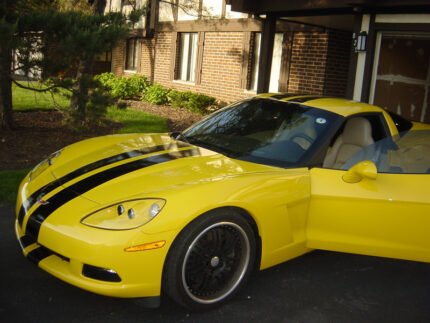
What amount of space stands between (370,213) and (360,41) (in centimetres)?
516

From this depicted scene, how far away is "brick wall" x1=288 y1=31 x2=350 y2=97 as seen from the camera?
11544 mm

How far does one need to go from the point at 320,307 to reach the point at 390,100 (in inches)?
352

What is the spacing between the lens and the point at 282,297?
3.66 metres

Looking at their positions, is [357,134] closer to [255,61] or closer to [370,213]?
[370,213]

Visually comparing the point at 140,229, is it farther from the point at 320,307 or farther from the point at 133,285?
the point at 320,307

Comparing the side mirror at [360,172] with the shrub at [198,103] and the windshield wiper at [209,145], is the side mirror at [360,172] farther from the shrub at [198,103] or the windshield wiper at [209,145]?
the shrub at [198,103]

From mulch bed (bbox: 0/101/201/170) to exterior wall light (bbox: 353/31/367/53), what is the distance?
4.11m

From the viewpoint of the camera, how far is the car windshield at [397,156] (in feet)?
12.9

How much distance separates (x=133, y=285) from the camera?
9.77 feet

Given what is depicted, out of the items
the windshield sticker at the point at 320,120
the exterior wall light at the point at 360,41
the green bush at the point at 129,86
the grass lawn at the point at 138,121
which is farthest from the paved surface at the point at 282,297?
the green bush at the point at 129,86

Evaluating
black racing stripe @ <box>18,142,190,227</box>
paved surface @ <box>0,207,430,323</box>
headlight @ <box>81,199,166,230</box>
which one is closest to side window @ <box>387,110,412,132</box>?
paved surface @ <box>0,207,430,323</box>

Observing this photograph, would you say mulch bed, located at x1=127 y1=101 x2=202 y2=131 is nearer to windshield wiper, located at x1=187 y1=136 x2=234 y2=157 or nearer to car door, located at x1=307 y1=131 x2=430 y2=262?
windshield wiper, located at x1=187 y1=136 x2=234 y2=157

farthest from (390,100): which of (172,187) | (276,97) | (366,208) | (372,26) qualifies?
(172,187)

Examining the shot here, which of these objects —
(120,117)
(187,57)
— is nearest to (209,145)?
(120,117)
